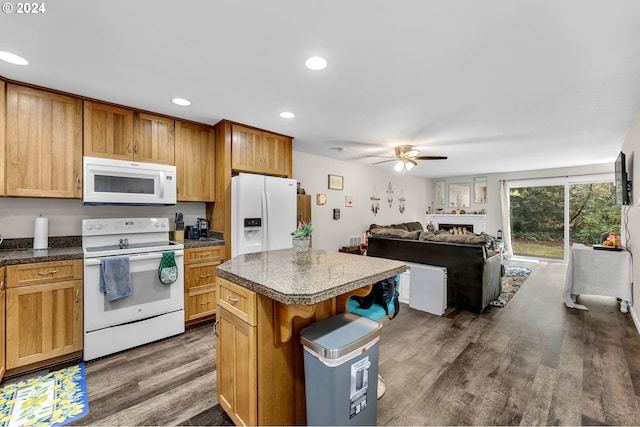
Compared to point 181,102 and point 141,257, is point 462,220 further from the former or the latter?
point 141,257

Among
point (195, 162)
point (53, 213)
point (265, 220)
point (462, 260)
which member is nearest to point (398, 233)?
point (462, 260)

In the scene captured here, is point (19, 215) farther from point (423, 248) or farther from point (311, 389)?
point (423, 248)

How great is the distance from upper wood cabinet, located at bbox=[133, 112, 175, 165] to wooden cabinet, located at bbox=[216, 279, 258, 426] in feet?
6.73

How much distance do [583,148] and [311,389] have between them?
18.4 ft

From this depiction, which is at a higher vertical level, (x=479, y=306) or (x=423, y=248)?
(x=423, y=248)

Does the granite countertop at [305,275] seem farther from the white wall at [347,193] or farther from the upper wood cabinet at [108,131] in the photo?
the white wall at [347,193]

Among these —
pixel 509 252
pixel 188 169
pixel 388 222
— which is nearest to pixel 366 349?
pixel 188 169

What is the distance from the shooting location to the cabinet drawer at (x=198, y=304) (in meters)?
2.97

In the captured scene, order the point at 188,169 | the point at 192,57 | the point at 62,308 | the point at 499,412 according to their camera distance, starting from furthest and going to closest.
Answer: the point at 188,169
the point at 62,308
the point at 192,57
the point at 499,412

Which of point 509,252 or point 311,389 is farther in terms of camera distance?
point 509,252

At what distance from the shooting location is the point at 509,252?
712 cm

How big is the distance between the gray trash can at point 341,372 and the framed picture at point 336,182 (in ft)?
13.4

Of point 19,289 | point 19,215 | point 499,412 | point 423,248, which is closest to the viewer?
point 499,412

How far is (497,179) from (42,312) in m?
8.76
